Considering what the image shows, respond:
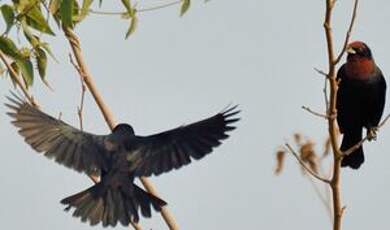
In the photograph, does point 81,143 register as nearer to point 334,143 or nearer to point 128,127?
point 128,127

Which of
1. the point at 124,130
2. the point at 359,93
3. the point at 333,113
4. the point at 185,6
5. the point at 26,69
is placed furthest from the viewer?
the point at 359,93

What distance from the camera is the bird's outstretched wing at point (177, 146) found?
467 cm

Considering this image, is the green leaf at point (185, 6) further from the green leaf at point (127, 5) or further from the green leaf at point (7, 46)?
the green leaf at point (7, 46)

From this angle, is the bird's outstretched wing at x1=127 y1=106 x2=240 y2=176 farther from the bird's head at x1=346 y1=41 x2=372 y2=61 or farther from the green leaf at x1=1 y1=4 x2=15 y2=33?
the bird's head at x1=346 y1=41 x2=372 y2=61

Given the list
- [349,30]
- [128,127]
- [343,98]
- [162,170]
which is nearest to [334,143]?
[349,30]

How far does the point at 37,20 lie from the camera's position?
357 cm

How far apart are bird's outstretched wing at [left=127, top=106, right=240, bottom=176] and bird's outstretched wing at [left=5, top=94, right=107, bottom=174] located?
0.64 ft

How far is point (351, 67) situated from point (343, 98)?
211mm

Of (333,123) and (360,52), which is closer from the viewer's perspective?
(333,123)

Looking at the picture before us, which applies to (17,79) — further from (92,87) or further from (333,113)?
(333,113)

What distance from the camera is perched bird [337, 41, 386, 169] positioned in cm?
606

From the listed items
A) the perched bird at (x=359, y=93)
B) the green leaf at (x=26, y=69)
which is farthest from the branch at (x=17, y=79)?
the perched bird at (x=359, y=93)

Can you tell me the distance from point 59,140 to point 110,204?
46 cm

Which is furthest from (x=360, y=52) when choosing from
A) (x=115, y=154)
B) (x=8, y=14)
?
(x=8, y=14)
